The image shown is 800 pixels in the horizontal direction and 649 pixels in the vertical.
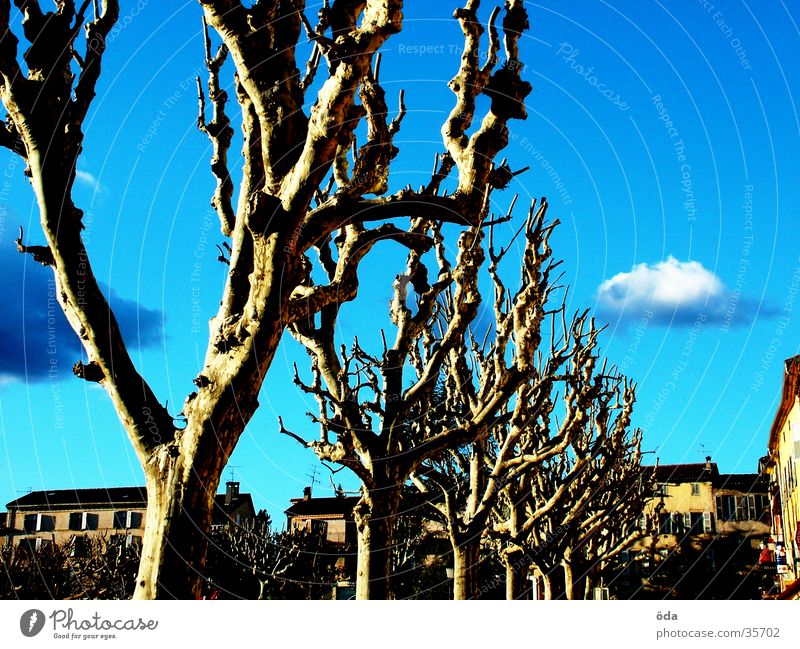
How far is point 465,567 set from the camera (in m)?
Answer: 16.2

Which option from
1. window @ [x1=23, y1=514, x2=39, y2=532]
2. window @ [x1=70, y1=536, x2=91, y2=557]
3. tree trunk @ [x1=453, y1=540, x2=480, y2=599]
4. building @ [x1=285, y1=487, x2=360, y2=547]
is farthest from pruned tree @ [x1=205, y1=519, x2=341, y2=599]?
tree trunk @ [x1=453, y1=540, x2=480, y2=599]

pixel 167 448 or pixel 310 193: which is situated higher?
pixel 310 193

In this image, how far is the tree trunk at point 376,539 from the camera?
1116 cm

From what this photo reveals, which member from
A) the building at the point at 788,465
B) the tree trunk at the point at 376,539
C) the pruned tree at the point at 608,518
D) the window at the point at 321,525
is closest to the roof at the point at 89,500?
the window at the point at 321,525

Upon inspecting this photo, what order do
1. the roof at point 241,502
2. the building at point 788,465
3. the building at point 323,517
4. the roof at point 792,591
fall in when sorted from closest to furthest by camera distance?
the roof at point 792,591
the building at point 788,465
the roof at point 241,502
the building at point 323,517

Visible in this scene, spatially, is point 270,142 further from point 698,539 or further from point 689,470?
point 689,470

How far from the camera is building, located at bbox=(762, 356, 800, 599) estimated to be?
110ft

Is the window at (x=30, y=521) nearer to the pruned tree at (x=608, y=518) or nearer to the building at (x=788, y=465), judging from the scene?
the pruned tree at (x=608, y=518)

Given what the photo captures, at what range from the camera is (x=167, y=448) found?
20.4 feet

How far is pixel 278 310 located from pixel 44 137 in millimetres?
2527

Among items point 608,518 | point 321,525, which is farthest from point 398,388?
point 321,525
